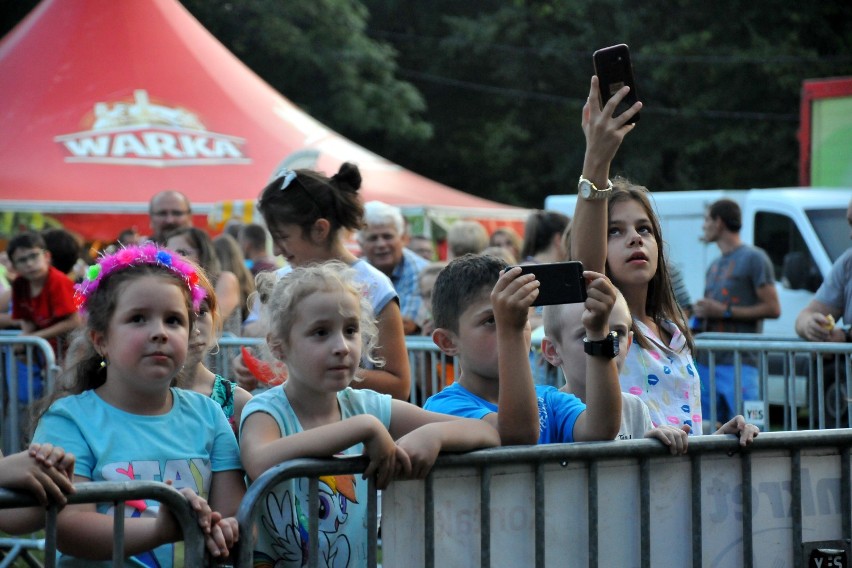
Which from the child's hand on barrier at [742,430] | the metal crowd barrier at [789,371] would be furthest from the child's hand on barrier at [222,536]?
the metal crowd barrier at [789,371]

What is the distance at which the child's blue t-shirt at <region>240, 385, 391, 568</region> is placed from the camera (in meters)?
3.01

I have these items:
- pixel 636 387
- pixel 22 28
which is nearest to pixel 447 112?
pixel 22 28

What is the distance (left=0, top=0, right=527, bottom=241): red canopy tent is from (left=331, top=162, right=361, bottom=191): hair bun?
10861 mm

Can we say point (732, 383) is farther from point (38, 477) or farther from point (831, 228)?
point (831, 228)

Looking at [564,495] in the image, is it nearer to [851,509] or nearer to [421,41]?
[851,509]

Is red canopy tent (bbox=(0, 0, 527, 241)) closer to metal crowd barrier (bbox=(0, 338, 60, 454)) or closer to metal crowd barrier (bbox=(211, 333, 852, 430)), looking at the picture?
metal crowd barrier (bbox=(0, 338, 60, 454))

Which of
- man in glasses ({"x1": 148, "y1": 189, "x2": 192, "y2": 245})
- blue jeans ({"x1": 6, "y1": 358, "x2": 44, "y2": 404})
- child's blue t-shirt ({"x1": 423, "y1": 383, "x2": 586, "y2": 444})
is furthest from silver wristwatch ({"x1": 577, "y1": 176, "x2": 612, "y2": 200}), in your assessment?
man in glasses ({"x1": 148, "y1": 189, "x2": 192, "y2": 245})

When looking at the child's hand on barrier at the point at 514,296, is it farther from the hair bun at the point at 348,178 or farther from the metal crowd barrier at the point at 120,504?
the hair bun at the point at 348,178

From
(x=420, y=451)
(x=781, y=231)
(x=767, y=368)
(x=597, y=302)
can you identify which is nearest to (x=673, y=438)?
(x=597, y=302)

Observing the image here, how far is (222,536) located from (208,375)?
1.34m

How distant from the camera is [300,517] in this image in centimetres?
304

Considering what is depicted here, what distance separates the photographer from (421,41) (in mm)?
38531

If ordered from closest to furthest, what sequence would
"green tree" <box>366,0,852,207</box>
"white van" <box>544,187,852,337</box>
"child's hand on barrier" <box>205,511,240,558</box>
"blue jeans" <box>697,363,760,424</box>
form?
"child's hand on barrier" <box>205,511,240,558</box> → "blue jeans" <box>697,363,760,424</box> → "white van" <box>544,187,852,337</box> → "green tree" <box>366,0,852,207</box>

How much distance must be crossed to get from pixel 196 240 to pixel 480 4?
33353mm
